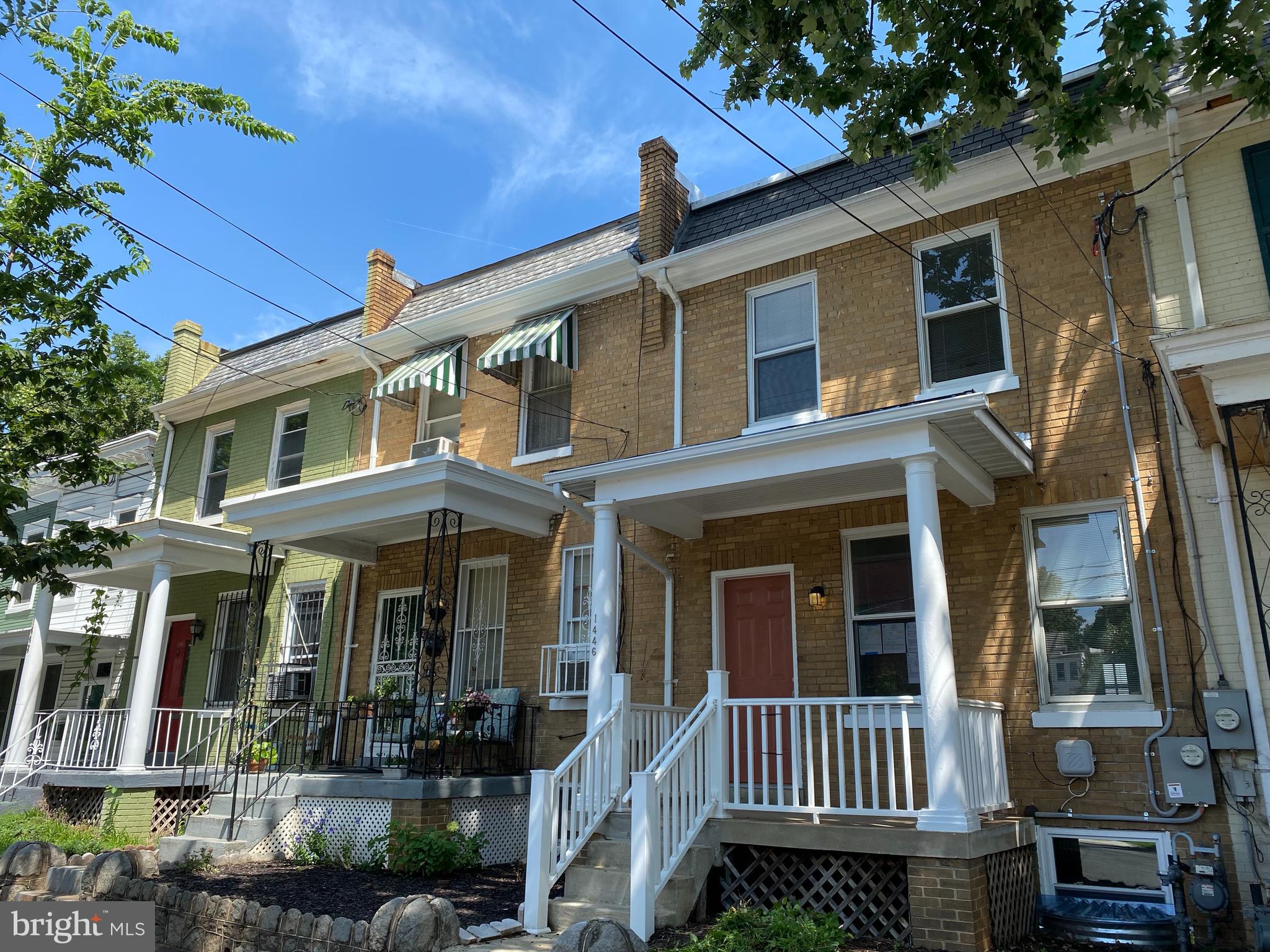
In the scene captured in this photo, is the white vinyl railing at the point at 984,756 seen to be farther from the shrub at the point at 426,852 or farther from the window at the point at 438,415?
the window at the point at 438,415

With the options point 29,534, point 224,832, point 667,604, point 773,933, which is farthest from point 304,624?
point 29,534

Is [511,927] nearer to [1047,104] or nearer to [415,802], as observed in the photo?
[415,802]

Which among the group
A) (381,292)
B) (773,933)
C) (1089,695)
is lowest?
(773,933)

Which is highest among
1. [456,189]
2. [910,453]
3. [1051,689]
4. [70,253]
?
[456,189]

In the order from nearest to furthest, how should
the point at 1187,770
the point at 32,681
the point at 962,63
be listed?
the point at 962,63, the point at 1187,770, the point at 32,681

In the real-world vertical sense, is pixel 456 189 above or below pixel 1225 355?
above

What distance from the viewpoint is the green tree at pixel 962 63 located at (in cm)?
531

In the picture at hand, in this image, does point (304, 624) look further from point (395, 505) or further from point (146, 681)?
point (395, 505)

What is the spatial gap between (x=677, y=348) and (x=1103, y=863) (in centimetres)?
708

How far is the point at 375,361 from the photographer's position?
1470 cm

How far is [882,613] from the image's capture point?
31.8 ft

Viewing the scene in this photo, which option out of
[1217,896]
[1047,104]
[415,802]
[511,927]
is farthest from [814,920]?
[1047,104]

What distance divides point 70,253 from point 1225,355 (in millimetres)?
9769

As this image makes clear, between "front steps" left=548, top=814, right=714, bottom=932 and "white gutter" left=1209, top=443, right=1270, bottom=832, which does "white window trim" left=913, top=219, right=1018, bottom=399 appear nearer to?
"white gutter" left=1209, top=443, right=1270, bottom=832
